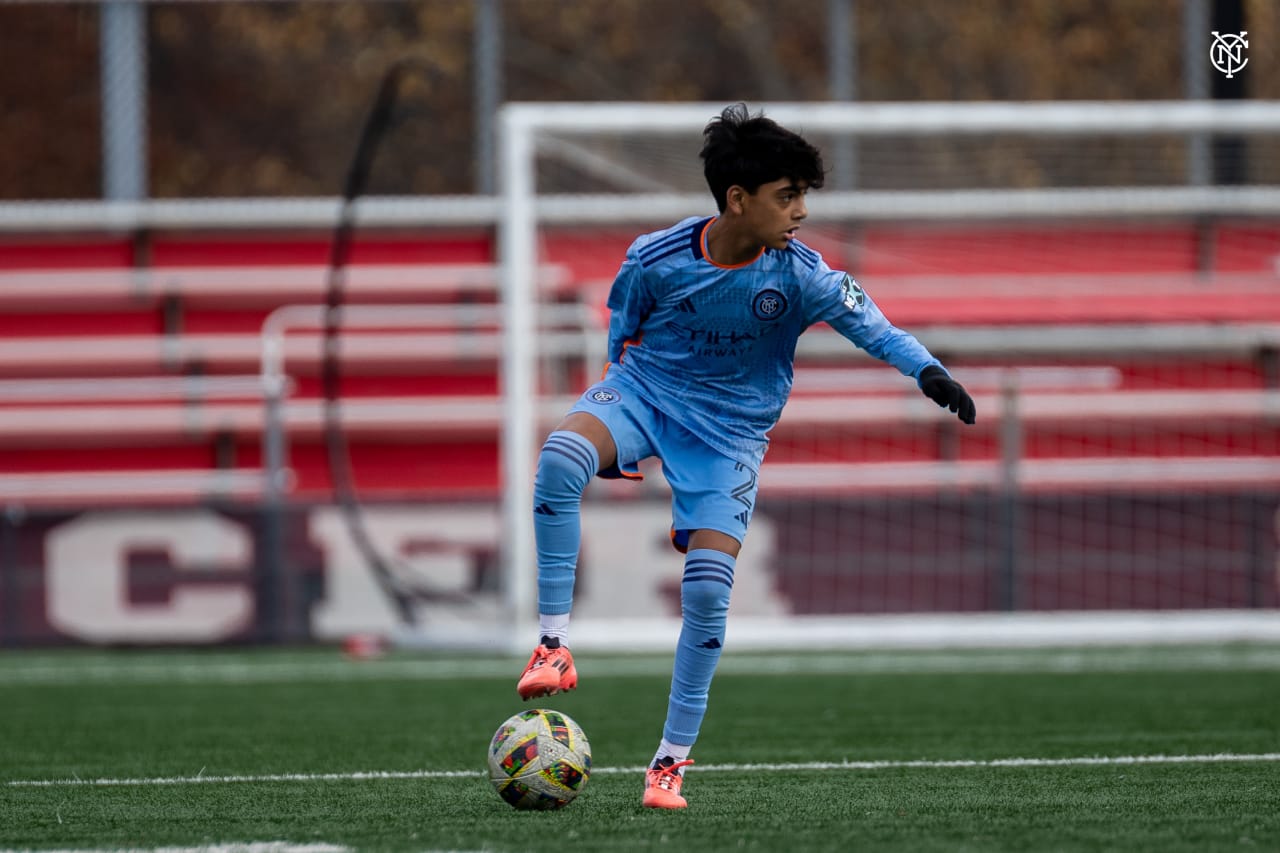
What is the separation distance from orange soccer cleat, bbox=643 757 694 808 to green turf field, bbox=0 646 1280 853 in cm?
7

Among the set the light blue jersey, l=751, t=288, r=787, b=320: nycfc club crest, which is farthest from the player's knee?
l=751, t=288, r=787, b=320: nycfc club crest

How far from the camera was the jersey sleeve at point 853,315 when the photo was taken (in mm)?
4910

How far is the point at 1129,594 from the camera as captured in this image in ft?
38.5

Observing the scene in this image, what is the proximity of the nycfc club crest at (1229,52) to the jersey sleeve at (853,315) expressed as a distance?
7.71 m

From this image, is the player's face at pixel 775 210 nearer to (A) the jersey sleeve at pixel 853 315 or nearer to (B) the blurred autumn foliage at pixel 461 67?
Result: (A) the jersey sleeve at pixel 853 315

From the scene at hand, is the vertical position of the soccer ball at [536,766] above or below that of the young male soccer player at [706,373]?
below

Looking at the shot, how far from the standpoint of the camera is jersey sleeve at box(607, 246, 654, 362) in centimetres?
502

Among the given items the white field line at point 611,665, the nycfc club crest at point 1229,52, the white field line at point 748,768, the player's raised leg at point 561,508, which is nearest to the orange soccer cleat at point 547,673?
the player's raised leg at point 561,508

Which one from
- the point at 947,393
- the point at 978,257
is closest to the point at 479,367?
the point at 978,257

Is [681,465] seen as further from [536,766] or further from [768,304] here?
[536,766]

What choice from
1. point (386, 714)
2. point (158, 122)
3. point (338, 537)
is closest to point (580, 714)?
point (386, 714)

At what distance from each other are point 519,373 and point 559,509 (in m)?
5.72

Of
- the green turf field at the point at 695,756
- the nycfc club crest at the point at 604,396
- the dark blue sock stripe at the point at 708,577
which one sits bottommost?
the green turf field at the point at 695,756

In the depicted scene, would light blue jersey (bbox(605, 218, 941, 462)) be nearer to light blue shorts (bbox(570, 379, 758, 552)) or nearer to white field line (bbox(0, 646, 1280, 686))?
light blue shorts (bbox(570, 379, 758, 552))
